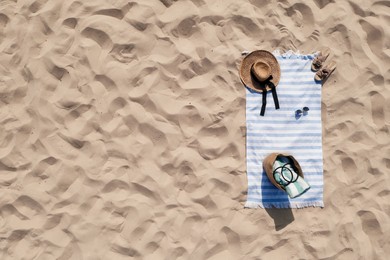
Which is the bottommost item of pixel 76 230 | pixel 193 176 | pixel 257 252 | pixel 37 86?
pixel 257 252

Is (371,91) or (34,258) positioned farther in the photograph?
(371,91)

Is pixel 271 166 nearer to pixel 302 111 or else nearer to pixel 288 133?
pixel 288 133

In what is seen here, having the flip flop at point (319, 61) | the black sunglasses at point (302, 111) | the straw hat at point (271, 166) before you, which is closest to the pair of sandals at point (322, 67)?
the flip flop at point (319, 61)

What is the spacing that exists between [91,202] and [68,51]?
48.8 inches

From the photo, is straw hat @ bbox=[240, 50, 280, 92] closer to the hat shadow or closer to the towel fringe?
the hat shadow

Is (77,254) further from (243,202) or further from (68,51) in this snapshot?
(68,51)

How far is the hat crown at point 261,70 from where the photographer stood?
9.97 ft

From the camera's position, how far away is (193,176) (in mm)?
3039

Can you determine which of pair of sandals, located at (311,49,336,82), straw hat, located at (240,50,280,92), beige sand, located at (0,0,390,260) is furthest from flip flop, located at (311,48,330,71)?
straw hat, located at (240,50,280,92)

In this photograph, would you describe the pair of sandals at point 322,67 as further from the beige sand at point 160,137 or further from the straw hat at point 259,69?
the straw hat at point 259,69

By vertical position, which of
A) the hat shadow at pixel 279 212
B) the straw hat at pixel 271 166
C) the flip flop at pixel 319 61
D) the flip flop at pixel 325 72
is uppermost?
the flip flop at pixel 319 61

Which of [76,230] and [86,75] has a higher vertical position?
[86,75]

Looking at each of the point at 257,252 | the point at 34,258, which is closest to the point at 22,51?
the point at 34,258

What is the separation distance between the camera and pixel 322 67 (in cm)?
314
